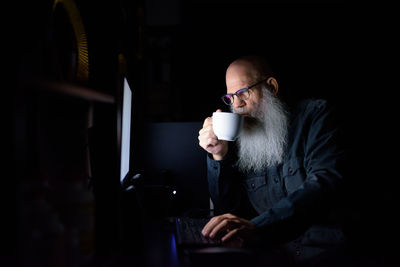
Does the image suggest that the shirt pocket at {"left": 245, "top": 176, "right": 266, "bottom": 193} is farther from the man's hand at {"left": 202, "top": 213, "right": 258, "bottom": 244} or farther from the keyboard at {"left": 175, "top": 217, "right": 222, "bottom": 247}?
the man's hand at {"left": 202, "top": 213, "right": 258, "bottom": 244}

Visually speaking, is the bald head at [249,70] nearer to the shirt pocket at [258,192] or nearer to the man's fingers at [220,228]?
the shirt pocket at [258,192]

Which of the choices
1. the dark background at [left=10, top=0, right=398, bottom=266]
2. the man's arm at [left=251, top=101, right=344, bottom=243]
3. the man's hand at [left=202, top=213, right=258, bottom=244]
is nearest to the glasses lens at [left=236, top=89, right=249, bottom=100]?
the man's arm at [left=251, top=101, right=344, bottom=243]

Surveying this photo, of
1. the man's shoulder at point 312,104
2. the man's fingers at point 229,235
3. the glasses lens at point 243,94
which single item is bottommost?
the man's fingers at point 229,235

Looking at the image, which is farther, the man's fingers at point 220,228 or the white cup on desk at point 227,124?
the white cup on desk at point 227,124

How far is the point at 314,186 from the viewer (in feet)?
3.31

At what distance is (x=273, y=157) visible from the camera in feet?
4.67

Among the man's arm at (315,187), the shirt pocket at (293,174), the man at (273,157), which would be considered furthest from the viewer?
the shirt pocket at (293,174)

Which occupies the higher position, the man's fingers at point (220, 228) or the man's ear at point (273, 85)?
the man's ear at point (273, 85)

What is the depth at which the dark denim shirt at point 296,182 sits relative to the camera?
96 cm

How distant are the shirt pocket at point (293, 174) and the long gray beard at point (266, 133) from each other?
0.07 meters

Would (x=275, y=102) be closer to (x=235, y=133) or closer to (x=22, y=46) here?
(x=235, y=133)

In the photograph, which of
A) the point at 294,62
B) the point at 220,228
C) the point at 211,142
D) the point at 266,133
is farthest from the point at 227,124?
the point at 294,62

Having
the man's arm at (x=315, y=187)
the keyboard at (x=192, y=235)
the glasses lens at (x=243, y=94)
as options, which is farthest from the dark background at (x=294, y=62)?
the man's arm at (x=315, y=187)

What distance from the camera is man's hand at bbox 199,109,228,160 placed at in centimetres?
137
